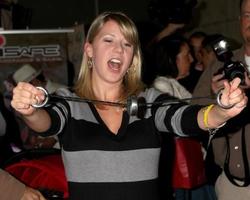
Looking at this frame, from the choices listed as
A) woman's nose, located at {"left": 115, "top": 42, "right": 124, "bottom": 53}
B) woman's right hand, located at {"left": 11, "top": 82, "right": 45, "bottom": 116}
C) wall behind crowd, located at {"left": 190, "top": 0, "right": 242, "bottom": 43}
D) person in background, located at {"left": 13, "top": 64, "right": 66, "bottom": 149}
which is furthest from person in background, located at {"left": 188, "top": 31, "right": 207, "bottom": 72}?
woman's right hand, located at {"left": 11, "top": 82, "right": 45, "bottom": 116}

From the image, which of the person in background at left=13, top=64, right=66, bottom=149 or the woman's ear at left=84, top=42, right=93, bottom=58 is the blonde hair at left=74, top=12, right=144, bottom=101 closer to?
the woman's ear at left=84, top=42, right=93, bottom=58

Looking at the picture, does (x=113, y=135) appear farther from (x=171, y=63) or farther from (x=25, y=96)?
(x=171, y=63)

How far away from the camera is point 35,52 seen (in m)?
4.55

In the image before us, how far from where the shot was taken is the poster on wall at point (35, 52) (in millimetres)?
4434

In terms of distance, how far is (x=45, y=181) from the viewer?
7.23ft

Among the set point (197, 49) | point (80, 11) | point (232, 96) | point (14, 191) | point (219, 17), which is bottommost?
point (14, 191)

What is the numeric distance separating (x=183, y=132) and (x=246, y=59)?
2.80 feet

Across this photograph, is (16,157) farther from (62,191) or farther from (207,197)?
(207,197)

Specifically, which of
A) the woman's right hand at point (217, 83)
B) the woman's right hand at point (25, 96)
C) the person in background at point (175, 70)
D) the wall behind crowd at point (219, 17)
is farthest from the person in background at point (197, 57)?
the woman's right hand at point (25, 96)

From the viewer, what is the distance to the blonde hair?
1.89 m

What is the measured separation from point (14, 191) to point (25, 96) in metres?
0.54

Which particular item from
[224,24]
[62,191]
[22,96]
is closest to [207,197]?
[62,191]

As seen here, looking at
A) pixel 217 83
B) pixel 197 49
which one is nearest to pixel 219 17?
pixel 197 49

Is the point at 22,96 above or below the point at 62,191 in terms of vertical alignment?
above
